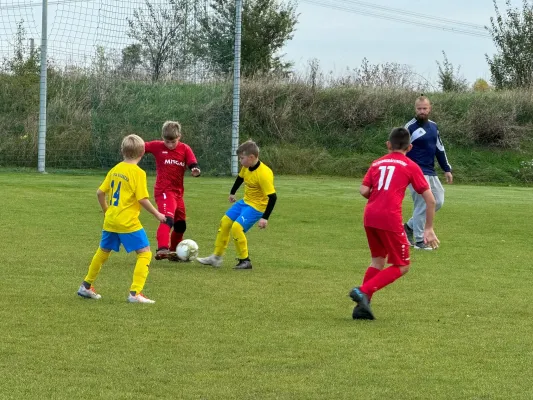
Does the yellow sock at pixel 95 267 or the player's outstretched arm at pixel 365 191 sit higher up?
the player's outstretched arm at pixel 365 191

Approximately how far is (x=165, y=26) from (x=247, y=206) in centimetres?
1603

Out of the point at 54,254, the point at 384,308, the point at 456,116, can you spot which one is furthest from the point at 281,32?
the point at 384,308

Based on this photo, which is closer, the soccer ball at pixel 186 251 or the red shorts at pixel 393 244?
the red shorts at pixel 393 244

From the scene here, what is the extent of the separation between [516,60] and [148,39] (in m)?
20.4

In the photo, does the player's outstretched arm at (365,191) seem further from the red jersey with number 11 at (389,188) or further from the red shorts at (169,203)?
the red shorts at (169,203)

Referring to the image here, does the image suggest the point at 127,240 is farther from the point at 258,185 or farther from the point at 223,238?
the point at 258,185

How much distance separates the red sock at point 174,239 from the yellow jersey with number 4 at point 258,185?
3.93ft

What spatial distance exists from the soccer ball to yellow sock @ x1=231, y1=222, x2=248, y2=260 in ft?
1.68

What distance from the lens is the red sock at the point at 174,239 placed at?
11.3 m

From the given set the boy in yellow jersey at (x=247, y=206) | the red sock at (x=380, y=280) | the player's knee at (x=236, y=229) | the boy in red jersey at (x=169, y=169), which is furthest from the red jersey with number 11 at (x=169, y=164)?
the red sock at (x=380, y=280)

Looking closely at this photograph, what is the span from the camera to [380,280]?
7410 mm

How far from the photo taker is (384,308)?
25.5ft

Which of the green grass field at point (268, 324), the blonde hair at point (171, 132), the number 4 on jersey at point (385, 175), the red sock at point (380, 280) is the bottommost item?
the green grass field at point (268, 324)

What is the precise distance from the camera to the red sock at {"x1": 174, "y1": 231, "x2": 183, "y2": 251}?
11297mm
